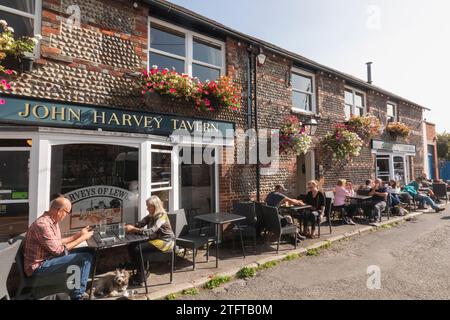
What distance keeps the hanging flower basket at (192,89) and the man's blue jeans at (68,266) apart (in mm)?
3413

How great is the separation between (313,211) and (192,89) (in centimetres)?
438

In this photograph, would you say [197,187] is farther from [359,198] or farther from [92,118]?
[359,198]

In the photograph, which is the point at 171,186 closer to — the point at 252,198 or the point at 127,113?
the point at 127,113

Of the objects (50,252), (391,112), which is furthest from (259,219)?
(391,112)

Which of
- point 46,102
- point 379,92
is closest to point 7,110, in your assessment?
point 46,102

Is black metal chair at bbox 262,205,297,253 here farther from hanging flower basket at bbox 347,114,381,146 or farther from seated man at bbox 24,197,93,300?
hanging flower basket at bbox 347,114,381,146

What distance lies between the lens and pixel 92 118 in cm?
493

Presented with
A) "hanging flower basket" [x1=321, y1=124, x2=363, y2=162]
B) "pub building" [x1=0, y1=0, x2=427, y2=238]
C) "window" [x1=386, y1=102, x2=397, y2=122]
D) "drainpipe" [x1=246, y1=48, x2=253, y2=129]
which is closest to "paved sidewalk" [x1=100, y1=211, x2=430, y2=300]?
"pub building" [x1=0, y1=0, x2=427, y2=238]

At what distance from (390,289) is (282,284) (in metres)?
1.64

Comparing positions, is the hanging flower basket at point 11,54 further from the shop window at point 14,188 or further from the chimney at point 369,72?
the chimney at point 369,72

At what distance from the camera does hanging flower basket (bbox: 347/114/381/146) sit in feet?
34.3

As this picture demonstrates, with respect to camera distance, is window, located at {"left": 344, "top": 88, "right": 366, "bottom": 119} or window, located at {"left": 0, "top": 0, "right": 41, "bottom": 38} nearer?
window, located at {"left": 0, "top": 0, "right": 41, "bottom": 38}

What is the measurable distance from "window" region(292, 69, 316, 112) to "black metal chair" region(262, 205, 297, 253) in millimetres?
4240
